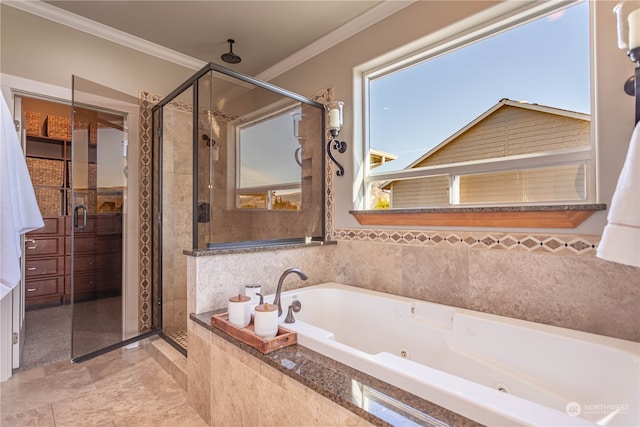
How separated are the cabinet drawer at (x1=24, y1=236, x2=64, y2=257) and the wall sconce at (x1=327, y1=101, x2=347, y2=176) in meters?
3.78

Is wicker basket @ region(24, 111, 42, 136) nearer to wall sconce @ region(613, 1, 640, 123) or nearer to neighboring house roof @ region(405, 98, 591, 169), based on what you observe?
neighboring house roof @ region(405, 98, 591, 169)

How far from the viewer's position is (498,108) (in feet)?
5.66

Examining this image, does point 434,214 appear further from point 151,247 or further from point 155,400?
point 151,247

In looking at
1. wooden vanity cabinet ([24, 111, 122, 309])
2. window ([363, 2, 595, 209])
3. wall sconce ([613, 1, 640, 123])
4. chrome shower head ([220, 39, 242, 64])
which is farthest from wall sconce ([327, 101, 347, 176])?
wooden vanity cabinet ([24, 111, 122, 309])

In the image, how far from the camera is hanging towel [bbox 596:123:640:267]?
94 centimetres

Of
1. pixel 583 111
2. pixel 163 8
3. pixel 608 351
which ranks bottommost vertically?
pixel 608 351

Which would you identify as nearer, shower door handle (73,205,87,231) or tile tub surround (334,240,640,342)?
tile tub surround (334,240,640,342)

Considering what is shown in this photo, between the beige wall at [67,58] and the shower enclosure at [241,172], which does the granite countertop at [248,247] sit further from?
the beige wall at [67,58]

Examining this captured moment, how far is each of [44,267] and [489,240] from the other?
484 centimetres

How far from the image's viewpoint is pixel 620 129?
1.28 metres

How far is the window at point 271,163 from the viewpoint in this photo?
253 centimetres

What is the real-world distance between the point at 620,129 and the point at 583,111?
22 cm

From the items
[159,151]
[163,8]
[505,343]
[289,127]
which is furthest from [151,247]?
[505,343]

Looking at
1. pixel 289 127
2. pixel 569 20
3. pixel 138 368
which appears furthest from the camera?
pixel 289 127
